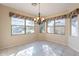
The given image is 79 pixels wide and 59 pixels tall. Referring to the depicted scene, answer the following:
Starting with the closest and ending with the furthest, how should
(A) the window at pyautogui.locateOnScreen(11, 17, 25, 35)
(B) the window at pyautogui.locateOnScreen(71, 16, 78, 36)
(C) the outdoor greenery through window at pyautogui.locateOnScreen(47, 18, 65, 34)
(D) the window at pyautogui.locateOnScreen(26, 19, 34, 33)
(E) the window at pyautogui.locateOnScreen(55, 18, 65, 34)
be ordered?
(A) the window at pyautogui.locateOnScreen(11, 17, 25, 35) < (D) the window at pyautogui.locateOnScreen(26, 19, 34, 33) < (C) the outdoor greenery through window at pyautogui.locateOnScreen(47, 18, 65, 34) < (B) the window at pyautogui.locateOnScreen(71, 16, 78, 36) < (E) the window at pyautogui.locateOnScreen(55, 18, 65, 34)

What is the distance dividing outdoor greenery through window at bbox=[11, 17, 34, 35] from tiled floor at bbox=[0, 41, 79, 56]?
471mm

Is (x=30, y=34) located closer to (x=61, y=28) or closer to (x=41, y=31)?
(x=41, y=31)

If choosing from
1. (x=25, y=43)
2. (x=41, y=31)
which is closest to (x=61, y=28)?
(x=41, y=31)

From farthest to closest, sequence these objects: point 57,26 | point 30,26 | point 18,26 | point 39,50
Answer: point 57,26 → point 39,50 → point 30,26 → point 18,26

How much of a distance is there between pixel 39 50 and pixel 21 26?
3.55 feet

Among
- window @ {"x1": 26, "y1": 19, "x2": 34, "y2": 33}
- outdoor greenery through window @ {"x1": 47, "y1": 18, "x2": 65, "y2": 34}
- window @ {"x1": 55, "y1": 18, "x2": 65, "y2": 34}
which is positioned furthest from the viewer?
window @ {"x1": 55, "y1": 18, "x2": 65, "y2": 34}

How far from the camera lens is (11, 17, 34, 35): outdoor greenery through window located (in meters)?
2.44

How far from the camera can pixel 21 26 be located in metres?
2.48

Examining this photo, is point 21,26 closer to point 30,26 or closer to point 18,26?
point 18,26

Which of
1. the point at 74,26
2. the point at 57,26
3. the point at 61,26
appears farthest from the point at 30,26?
the point at 74,26

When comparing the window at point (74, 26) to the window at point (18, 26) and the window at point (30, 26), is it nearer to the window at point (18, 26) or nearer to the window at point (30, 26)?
the window at point (30, 26)

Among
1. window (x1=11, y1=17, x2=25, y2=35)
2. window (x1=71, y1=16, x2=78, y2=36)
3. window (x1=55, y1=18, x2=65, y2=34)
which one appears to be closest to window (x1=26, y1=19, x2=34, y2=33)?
window (x1=11, y1=17, x2=25, y2=35)

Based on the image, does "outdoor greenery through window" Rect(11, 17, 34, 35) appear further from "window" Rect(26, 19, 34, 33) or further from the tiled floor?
the tiled floor

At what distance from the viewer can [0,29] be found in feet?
8.98
